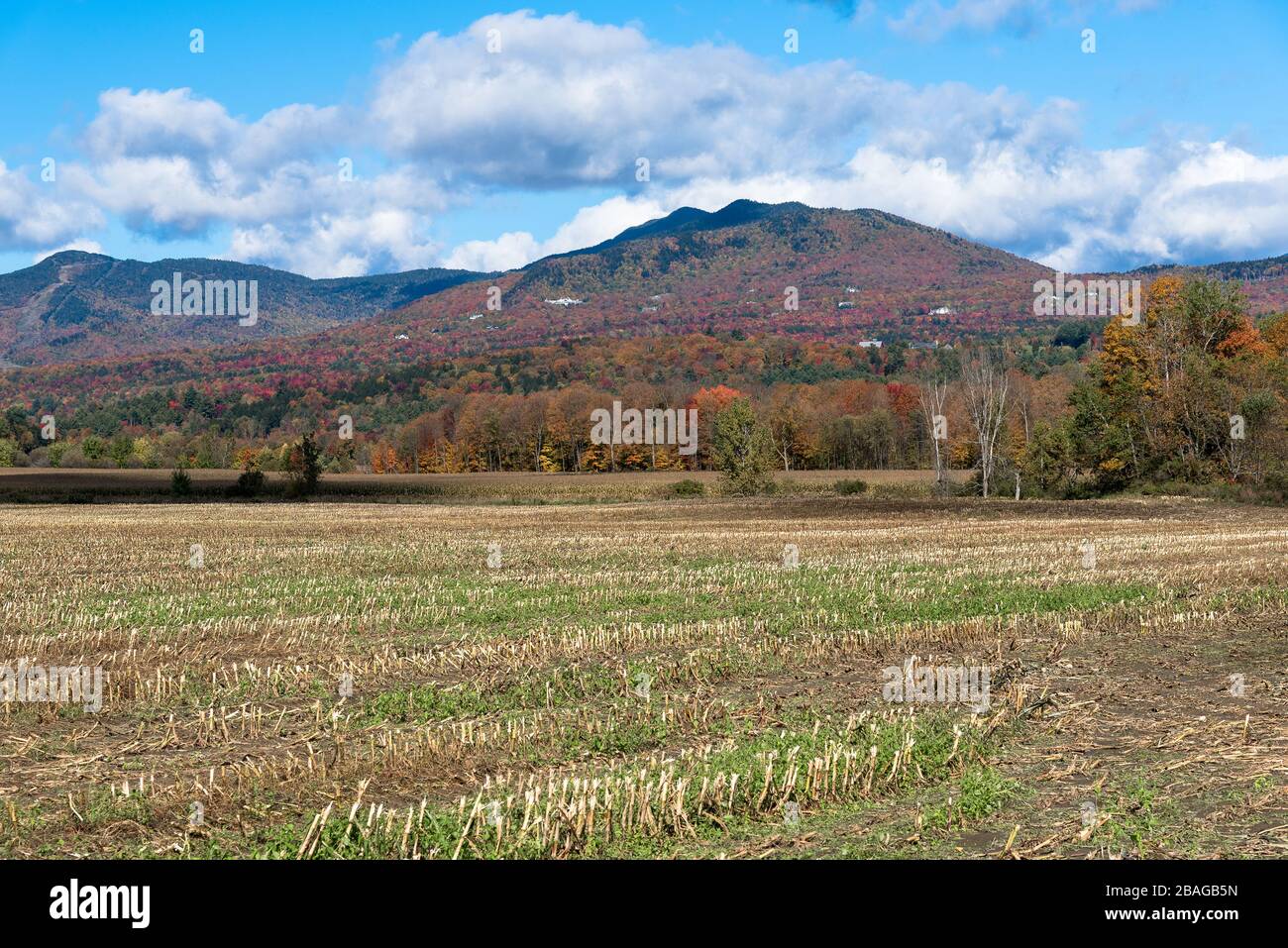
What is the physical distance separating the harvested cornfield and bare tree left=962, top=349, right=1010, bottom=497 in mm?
41116

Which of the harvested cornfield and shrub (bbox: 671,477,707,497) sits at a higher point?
shrub (bbox: 671,477,707,497)

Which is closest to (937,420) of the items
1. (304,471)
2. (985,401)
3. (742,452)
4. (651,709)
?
(985,401)

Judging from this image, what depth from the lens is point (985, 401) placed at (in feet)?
233

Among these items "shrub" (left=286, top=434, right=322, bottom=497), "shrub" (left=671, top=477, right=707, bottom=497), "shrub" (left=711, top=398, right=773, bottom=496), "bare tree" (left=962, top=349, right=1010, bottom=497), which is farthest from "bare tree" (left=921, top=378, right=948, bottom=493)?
"shrub" (left=286, top=434, right=322, bottom=497)

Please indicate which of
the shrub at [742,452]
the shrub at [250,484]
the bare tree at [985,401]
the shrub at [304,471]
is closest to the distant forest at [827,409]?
the bare tree at [985,401]

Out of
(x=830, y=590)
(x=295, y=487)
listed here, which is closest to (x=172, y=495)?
(x=295, y=487)

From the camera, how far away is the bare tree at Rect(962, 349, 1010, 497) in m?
70.3

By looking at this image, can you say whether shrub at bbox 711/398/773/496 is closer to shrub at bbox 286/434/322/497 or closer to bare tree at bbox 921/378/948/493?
bare tree at bbox 921/378/948/493

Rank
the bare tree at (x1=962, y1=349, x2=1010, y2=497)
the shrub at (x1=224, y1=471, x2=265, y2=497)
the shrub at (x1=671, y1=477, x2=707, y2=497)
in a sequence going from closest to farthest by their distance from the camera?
the bare tree at (x1=962, y1=349, x2=1010, y2=497)
the shrub at (x1=671, y1=477, x2=707, y2=497)
the shrub at (x1=224, y1=471, x2=265, y2=497)

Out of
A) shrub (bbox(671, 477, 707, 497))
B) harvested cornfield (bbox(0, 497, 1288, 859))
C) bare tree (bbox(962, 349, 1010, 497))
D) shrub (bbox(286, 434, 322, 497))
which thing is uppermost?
bare tree (bbox(962, 349, 1010, 497))

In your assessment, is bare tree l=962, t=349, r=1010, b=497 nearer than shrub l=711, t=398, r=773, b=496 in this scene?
Yes

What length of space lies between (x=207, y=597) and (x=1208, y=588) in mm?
21405
